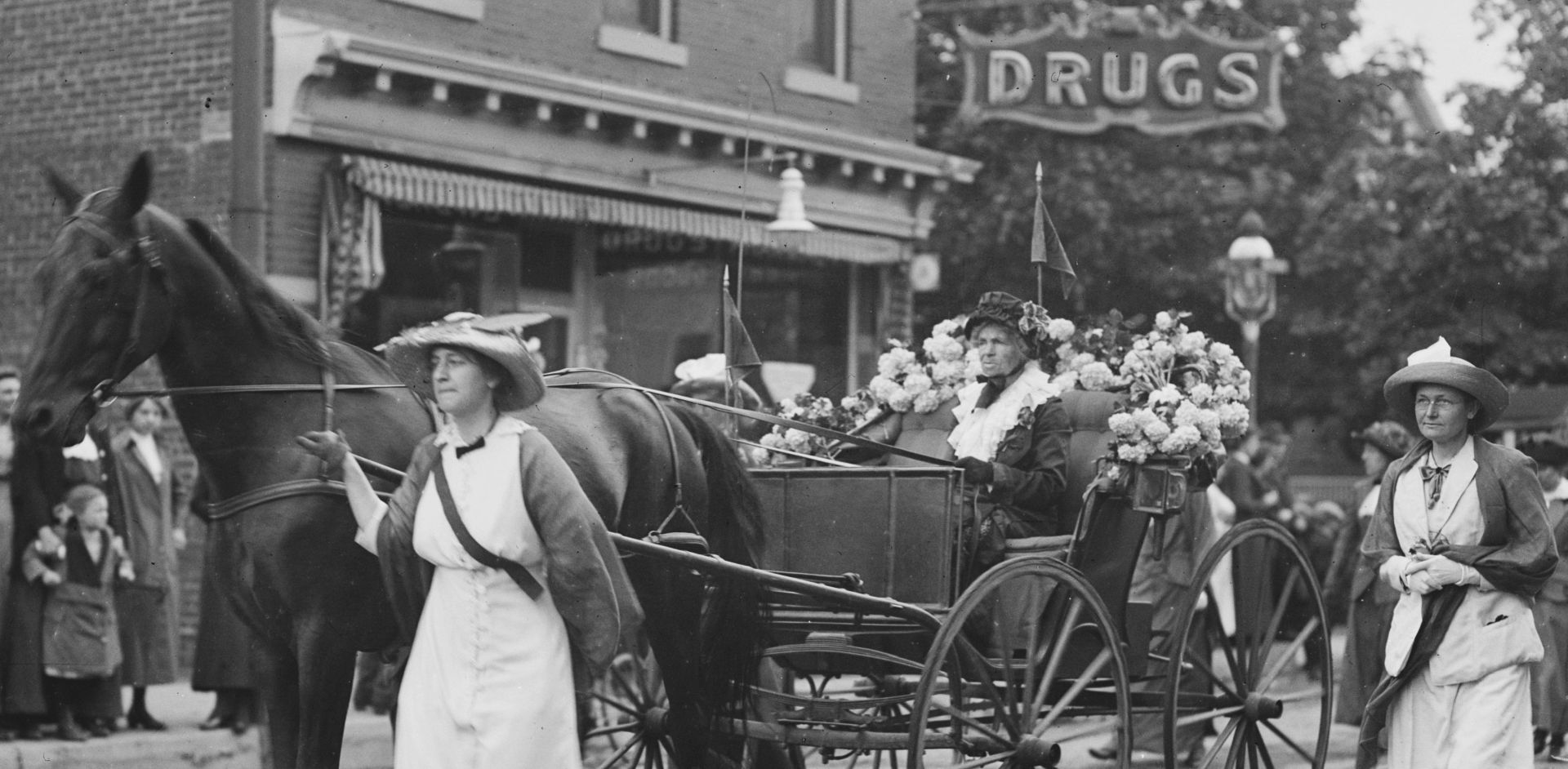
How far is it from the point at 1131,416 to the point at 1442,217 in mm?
13520

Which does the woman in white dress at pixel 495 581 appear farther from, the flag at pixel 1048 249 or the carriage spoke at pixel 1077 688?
the flag at pixel 1048 249

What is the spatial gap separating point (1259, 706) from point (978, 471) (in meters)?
1.70

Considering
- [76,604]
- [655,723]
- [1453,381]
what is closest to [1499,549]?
[1453,381]

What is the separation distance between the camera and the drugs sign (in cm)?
1930

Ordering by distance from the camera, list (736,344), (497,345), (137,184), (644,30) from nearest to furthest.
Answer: (497,345), (137,184), (736,344), (644,30)

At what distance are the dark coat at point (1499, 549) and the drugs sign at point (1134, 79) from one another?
1273cm

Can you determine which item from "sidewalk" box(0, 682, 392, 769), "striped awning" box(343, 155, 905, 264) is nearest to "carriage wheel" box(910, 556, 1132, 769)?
"sidewalk" box(0, 682, 392, 769)

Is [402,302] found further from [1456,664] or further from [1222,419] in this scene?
[1456,664]

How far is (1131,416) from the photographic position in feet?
24.8

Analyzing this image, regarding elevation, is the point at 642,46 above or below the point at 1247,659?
above

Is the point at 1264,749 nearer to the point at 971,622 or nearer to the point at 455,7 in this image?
the point at 971,622

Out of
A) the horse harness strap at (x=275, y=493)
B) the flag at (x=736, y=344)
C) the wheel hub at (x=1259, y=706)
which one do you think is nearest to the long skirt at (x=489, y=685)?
the horse harness strap at (x=275, y=493)

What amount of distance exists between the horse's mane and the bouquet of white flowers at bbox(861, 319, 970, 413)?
2.69m

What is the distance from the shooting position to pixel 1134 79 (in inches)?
766
